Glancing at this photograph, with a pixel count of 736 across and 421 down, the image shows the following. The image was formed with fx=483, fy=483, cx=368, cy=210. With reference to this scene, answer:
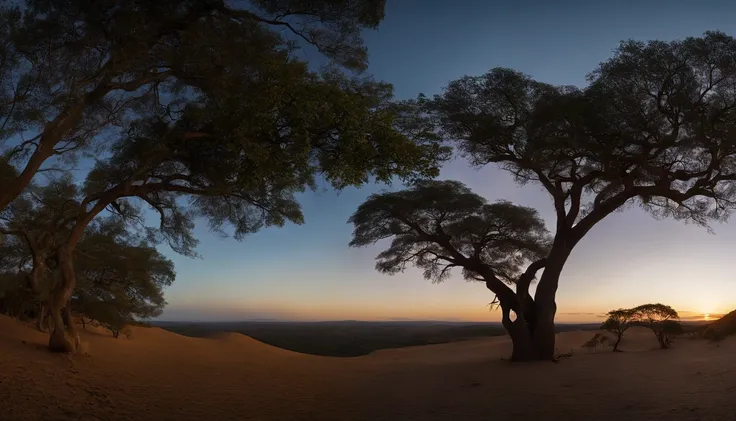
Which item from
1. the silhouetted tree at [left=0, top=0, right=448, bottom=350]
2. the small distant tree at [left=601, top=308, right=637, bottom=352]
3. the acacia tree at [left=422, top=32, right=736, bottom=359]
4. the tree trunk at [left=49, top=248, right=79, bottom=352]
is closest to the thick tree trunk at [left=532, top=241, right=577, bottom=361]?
the acacia tree at [left=422, top=32, right=736, bottom=359]

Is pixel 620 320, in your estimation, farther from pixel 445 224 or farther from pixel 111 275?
pixel 111 275

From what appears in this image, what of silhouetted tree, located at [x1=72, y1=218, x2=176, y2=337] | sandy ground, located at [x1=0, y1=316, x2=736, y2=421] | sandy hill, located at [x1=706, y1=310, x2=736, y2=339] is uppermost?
silhouetted tree, located at [x1=72, y1=218, x2=176, y2=337]

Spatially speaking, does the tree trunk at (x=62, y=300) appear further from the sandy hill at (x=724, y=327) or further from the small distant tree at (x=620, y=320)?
the sandy hill at (x=724, y=327)

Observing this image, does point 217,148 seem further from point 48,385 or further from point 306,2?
point 48,385

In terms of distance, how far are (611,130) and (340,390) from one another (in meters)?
12.3

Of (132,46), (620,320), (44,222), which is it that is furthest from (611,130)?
(44,222)

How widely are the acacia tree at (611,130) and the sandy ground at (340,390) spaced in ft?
18.9

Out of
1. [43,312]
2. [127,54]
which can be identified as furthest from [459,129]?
[43,312]

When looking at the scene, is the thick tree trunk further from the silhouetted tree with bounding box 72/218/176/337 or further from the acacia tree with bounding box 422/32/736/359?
the silhouetted tree with bounding box 72/218/176/337

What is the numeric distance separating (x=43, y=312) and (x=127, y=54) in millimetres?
13765

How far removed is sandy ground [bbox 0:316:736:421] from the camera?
938 centimetres

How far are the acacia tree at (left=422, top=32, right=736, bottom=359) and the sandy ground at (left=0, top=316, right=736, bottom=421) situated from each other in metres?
5.76

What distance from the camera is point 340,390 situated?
13328 mm

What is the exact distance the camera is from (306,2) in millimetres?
11398
